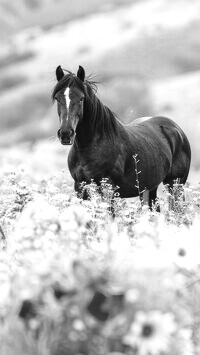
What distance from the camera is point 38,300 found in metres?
2.92

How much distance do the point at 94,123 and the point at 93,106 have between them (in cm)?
24

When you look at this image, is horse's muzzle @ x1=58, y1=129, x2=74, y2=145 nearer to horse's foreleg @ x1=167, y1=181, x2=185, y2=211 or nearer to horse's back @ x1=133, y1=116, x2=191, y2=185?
horse's foreleg @ x1=167, y1=181, x2=185, y2=211

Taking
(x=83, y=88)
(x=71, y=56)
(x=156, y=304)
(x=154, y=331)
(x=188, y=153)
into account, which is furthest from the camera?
(x=71, y=56)

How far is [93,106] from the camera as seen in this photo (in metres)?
8.05

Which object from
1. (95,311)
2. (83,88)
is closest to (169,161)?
(83,88)

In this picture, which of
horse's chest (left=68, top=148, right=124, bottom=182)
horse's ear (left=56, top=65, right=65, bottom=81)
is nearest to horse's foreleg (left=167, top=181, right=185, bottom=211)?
horse's chest (left=68, top=148, right=124, bottom=182)

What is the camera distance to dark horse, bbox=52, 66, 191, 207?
7582 millimetres

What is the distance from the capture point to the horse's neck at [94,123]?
8.06m

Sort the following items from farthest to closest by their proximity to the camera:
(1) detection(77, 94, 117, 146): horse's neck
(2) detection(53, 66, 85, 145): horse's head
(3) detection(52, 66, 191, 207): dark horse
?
1. (1) detection(77, 94, 117, 146): horse's neck
2. (3) detection(52, 66, 191, 207): dark horse
3. (2) detection(53, 66, 85, 145): horse's head

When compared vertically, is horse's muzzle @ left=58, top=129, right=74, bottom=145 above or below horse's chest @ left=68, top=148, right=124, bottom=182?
above

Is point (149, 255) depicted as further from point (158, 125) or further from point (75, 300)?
point (158, 125)

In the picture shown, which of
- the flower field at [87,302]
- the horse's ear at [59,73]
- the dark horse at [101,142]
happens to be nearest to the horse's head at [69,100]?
the dark horse at [101,142]

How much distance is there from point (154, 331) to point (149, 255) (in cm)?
77

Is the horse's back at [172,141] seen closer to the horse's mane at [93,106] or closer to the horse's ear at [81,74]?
the horse's mane at [93,106]
